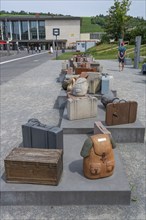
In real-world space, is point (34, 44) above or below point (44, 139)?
above

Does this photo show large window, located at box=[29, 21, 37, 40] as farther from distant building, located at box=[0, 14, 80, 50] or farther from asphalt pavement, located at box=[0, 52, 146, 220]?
asphalt pavement, located at box=[0, 52, 146, 220]

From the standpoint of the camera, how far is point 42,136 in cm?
488

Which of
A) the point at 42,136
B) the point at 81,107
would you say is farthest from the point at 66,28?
the point at 42,136

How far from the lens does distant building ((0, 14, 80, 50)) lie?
91375 millimetres

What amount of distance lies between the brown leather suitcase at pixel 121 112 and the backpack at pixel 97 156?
2.35m

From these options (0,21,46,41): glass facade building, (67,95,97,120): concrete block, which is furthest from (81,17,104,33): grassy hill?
(67,95,97,120): concrete block

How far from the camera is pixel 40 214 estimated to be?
394 cm

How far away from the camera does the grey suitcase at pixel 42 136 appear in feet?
15.8

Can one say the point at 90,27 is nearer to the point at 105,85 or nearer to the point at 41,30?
the point at 41,30

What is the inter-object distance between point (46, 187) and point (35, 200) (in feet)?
0.97

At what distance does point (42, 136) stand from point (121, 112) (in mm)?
2646

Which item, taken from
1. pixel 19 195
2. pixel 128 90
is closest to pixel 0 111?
pixel 19 195

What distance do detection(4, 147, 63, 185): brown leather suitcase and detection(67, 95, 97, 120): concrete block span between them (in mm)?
2699

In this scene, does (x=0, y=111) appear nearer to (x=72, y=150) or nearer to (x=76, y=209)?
(x=72, y=150)
